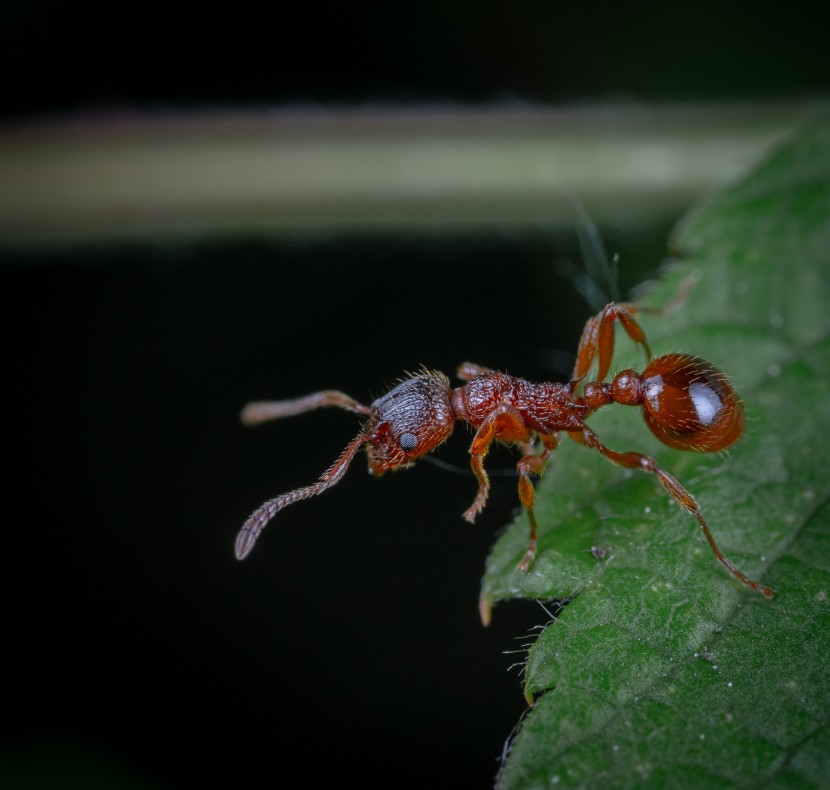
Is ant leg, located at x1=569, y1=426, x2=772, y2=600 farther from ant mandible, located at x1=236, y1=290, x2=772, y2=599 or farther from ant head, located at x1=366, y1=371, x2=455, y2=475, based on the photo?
ant head, located at x1=366, y1=371, x2=455, y2=475

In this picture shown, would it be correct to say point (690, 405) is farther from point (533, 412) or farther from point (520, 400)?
point (520, 400)

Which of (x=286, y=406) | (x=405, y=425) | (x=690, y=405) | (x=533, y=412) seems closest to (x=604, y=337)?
(x=533, y=412)

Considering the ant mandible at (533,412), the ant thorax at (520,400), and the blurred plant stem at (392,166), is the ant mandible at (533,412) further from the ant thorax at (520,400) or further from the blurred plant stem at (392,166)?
the blurred plant stem at (392,166)

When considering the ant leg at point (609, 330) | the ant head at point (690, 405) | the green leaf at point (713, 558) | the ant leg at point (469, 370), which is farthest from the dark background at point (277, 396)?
the ant head at point (690, 405)

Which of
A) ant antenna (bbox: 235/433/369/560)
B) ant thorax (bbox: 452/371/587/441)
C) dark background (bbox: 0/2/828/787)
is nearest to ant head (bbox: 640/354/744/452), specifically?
ant thorax (bbox: 452/371/587/441)

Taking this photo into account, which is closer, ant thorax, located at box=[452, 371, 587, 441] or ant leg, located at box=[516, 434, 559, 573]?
ant leg, located at box=[516, 434, 559, 573]

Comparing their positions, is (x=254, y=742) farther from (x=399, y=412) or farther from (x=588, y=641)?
(x=588, y=641)
